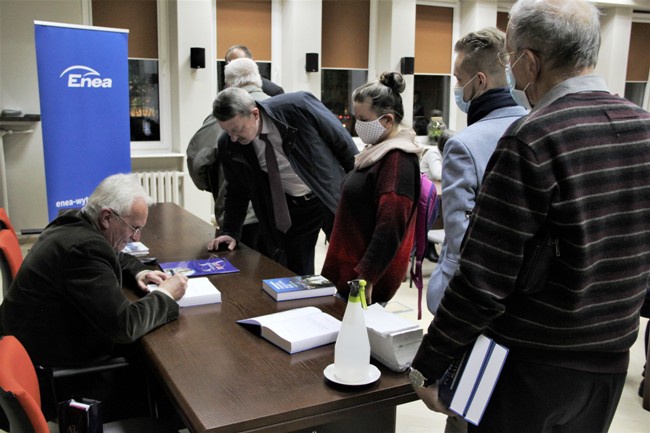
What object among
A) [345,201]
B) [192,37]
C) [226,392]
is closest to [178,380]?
[226,392]

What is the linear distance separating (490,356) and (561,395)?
5.9 inches

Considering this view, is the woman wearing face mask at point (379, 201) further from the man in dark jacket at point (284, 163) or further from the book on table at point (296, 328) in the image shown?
the man in dark jacket at point (284, 163)

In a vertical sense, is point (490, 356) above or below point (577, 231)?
below

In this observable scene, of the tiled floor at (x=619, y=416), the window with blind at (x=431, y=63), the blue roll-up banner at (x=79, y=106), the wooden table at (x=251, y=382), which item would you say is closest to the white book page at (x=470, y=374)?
the wooden table at (x=251, y=382)

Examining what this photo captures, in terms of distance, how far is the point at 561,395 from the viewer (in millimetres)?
1107

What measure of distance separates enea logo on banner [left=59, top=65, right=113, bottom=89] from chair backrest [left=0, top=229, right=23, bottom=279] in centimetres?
192

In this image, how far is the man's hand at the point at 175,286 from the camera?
6.23 feet

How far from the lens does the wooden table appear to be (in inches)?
50.0

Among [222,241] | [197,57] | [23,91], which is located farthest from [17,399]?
[23,91]

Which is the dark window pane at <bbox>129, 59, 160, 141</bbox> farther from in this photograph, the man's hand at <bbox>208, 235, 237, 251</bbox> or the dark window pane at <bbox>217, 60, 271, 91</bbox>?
the man's hand at <bbox>208, 235, 237, 251</bbox>

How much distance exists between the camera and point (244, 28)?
6219mm

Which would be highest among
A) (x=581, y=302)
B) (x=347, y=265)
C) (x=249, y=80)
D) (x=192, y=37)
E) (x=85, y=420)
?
(x=192, y=37)

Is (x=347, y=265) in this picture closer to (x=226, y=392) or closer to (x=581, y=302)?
(x=226, y=392)

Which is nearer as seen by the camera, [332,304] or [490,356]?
[490,356]
